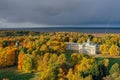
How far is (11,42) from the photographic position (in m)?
147

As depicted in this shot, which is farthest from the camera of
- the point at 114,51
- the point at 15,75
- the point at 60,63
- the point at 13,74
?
the point at 114,51

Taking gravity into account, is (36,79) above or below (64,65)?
below

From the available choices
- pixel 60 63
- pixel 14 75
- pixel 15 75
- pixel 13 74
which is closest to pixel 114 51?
pixel 60 63

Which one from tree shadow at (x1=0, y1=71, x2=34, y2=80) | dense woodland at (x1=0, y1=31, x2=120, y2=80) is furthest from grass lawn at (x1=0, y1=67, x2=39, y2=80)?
dense woodland at (x1=0, y1=31, x2=120, y2=80)

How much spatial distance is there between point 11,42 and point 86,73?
277 feet

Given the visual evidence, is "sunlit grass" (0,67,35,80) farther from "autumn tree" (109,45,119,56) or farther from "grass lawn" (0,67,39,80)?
"autumn tree" (109,45,119,56)

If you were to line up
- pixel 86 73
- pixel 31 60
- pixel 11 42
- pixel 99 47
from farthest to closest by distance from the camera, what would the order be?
pixel 11 42, pixel 99 47, pixel 31 60, pixel 86 73

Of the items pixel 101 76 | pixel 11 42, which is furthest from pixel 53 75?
pixel 11 42

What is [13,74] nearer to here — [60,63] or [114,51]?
[60,63]

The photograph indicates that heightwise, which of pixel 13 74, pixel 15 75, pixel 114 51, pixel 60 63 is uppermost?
pixel 60 63

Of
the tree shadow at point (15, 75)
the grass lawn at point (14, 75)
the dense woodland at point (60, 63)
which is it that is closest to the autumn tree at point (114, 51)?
the dense woodland at point (60, 63)

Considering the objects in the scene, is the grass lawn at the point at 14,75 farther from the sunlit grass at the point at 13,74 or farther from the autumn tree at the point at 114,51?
the autumn tree at the point at 114,51

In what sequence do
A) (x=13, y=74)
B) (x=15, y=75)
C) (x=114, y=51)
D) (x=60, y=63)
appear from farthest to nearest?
(x=114, y=51) < (x=13, y=74) < (x=15, y=75) < (x=60, y=63)

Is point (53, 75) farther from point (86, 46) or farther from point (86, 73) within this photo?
point (86, 46)
